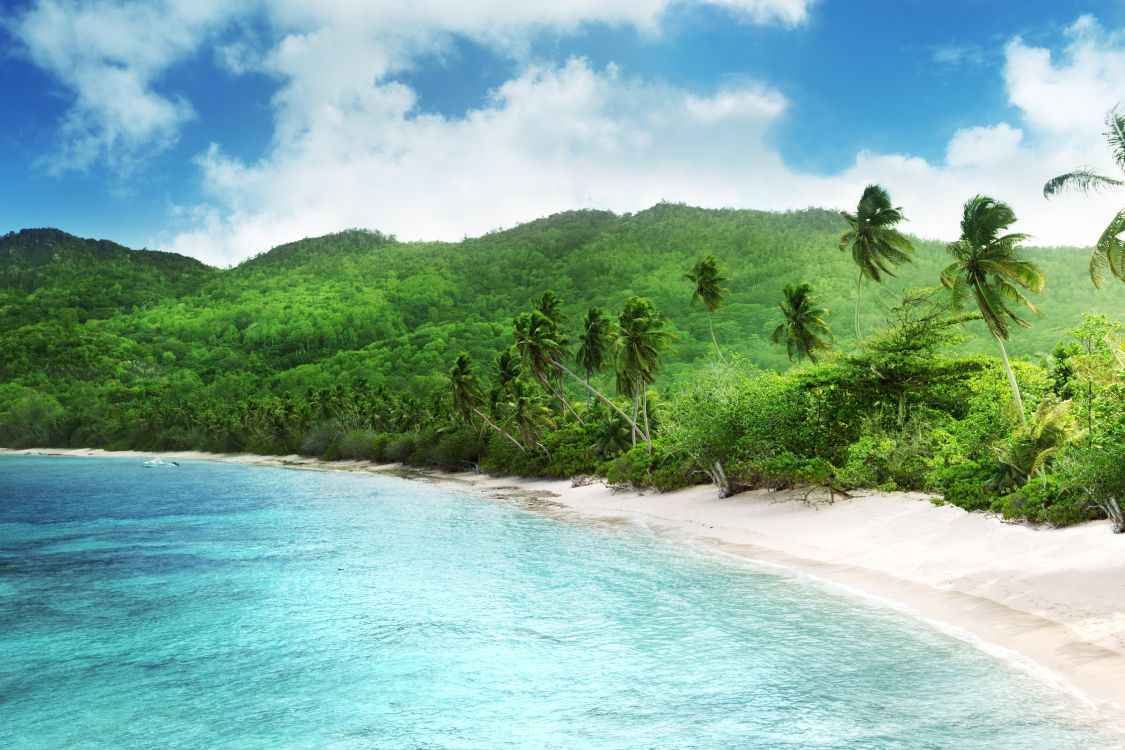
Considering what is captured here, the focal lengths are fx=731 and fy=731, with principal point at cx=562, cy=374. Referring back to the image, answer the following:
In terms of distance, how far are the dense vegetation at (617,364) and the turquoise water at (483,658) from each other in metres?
9.12

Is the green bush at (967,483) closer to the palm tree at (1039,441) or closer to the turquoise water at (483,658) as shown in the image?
the palm tree at (1039,441)

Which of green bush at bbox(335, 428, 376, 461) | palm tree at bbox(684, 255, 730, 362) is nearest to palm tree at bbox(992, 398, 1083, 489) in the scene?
palm tree at bbox(684, 255, 730, 362)

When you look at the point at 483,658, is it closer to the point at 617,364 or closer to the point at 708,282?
the point at 617,364

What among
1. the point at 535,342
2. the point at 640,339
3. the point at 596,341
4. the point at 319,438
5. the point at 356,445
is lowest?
the point at 356,445

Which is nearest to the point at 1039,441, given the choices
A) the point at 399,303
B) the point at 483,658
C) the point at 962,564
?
the point at 962,564

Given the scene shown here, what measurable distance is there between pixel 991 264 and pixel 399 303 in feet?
468

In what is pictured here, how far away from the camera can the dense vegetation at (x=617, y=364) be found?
31312mm

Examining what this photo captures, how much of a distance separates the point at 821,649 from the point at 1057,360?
23396 mm

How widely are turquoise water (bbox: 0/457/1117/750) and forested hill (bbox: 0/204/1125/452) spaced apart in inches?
3172

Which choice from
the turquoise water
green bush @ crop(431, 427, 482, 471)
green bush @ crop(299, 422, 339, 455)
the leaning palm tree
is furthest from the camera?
green bush @ crop(299, 422, 339, 455)

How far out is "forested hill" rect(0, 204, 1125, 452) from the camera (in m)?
126

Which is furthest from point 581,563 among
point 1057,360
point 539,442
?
point 539,442

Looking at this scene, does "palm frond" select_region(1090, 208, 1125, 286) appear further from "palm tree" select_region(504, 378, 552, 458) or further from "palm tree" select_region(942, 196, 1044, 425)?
"palm tree" select_region(504, 378, 552, 458)

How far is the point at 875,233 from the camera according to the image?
1831 inches
